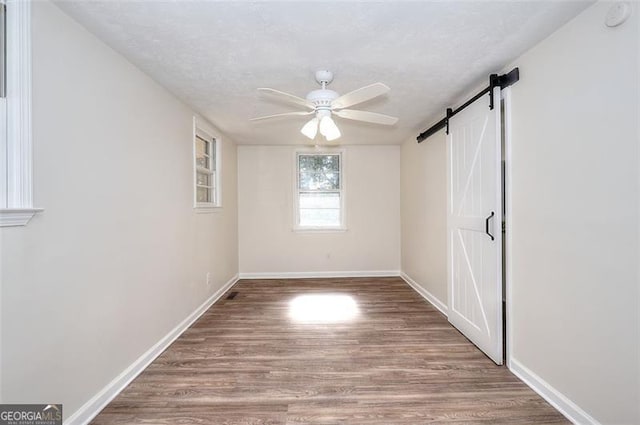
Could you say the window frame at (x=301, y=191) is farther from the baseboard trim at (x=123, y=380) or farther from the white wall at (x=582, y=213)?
the white wall at (x=582, y=213)

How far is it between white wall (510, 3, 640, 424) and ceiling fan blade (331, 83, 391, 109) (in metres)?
1.06

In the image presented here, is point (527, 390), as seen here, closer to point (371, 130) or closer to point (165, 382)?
point (165, 382)

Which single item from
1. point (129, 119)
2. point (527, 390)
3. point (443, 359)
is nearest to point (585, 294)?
point (527, 390)

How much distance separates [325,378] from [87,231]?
74.4 inches

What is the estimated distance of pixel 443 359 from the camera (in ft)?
7.89

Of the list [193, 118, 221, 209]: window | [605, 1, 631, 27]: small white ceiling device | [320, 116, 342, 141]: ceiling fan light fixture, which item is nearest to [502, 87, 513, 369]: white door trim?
[605, 1, 631, 27]: small white ceiling device

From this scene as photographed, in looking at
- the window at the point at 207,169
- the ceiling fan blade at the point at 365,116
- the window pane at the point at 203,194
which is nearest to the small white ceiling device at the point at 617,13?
the ceiling fan blade at the point at 365,116

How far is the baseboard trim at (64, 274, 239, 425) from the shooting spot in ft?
5.56

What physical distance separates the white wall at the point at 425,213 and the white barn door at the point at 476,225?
0.36 meters

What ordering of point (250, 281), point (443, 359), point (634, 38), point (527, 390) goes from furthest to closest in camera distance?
point (250, 281) < point (443, 359) < point (527, 390) < point (634, 38)

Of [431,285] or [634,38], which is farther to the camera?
[431,285]

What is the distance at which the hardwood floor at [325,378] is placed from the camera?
1.77 m

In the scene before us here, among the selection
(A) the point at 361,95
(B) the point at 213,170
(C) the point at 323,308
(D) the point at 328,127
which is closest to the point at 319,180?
(B) the point at 213,170

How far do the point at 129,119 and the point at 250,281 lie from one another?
3.47 metres
